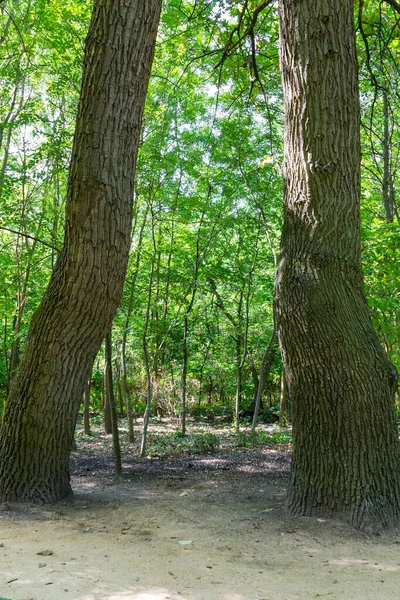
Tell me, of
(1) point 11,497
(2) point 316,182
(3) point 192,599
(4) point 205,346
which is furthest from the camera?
(4) point 205,346

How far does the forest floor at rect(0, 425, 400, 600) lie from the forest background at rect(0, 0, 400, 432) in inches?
105

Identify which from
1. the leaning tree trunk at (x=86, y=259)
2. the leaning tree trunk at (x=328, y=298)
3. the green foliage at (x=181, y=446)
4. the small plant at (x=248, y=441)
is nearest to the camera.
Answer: the leaning tree trunk at (x=328, y=298)

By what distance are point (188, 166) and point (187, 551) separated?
247 inches

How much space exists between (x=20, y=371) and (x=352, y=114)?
3.64 m

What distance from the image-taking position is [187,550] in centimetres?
350

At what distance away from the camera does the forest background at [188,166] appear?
6836mm

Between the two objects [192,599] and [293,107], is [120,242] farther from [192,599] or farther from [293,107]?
[192,599]

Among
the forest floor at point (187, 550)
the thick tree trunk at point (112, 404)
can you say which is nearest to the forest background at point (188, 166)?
the thick tree trunk at point (112, 404)

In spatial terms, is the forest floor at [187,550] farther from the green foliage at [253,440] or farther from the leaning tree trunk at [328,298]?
the green foliage at [253,440]

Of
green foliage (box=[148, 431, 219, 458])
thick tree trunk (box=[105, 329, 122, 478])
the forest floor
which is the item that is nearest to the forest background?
green foliage (box=[148, 431, 219, 458])

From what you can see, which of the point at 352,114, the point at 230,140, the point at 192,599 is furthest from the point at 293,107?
the point at 230,140

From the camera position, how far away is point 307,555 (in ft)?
11.2

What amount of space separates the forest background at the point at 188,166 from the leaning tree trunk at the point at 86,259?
0.97 meters

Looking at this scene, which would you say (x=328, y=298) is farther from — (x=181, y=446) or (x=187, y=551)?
(x=181, y=446)
